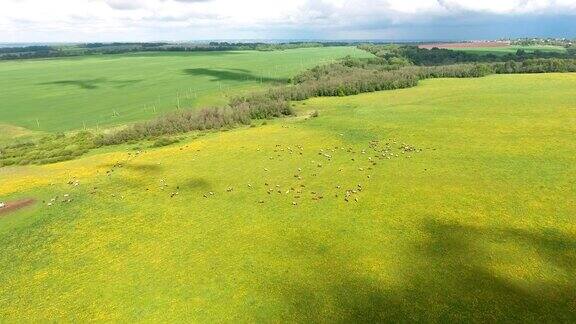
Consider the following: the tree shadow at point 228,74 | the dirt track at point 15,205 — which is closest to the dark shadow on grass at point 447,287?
the dirt track at point 15,205

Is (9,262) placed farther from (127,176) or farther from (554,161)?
(554,161)

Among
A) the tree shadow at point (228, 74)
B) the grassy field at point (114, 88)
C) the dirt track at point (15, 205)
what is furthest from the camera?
the tree shadow at point (228, 74)

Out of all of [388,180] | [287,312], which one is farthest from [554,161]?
[287,312]

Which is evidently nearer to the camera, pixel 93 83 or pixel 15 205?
pixel 15 205

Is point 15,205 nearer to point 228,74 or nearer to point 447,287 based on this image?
point 447,287

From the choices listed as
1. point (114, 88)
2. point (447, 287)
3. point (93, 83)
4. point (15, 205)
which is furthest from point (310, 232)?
point (93, 83)

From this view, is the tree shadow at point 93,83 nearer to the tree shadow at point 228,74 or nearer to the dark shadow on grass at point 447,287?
the tree shadow at point 228,74
